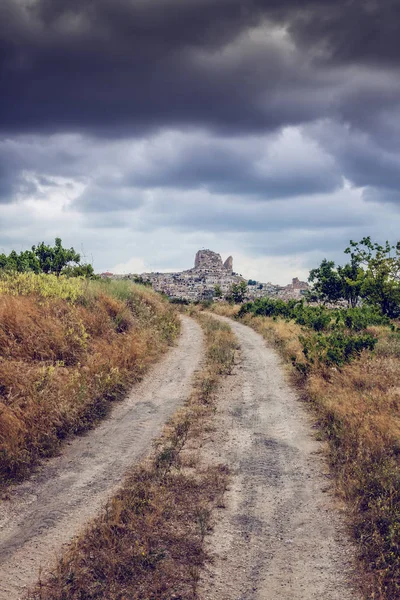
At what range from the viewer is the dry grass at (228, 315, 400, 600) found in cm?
448

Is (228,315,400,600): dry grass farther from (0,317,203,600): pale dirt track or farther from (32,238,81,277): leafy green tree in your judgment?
(32,238,81,277): leafy green tree

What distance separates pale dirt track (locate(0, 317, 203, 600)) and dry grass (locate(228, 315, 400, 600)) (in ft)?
11.6

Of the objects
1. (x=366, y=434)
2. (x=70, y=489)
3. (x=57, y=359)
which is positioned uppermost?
(x=57, y=359)

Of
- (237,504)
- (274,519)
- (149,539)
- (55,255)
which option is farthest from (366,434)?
(55,255)

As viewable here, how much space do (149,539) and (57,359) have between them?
6.67 metres

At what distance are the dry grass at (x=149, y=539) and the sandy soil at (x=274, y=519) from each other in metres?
0.27

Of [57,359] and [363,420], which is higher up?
[57,359]

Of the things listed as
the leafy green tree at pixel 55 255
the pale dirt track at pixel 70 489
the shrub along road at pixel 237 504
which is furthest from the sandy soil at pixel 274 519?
the leafy green tree at pixel 55 255

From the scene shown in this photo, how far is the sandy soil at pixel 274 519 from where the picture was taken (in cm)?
420

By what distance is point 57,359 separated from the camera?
1038 centimetres

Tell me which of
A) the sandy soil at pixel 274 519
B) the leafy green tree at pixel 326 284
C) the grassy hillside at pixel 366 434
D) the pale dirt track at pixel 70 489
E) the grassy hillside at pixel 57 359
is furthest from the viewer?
the leafy green tree at pixel 326 284

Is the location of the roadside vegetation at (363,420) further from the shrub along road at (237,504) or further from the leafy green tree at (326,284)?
the leafy green tree at (326,284)

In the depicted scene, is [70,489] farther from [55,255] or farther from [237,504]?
[55,255]

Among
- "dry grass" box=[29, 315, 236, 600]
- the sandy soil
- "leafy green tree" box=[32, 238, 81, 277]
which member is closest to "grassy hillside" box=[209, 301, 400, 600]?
the sandy soil
